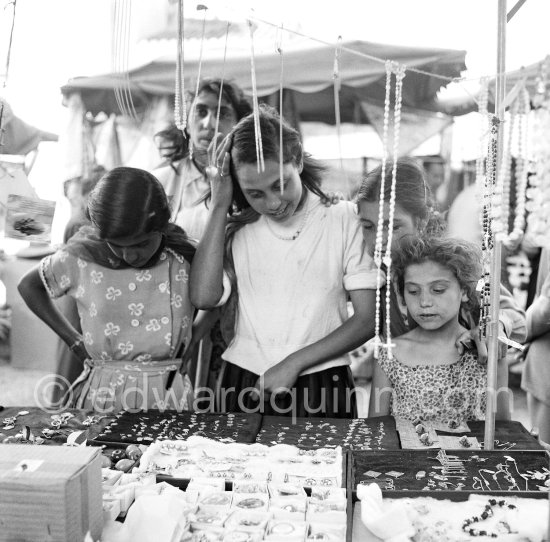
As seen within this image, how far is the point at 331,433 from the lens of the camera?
2412 millimetres

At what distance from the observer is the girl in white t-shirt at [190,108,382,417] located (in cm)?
280

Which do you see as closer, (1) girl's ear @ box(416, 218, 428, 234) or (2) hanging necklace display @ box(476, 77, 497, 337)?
(2) hanging necklace display @ box(476, 77, 497, 337)

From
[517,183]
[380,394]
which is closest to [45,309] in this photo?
[380,394]

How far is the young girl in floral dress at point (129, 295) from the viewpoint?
111 inches

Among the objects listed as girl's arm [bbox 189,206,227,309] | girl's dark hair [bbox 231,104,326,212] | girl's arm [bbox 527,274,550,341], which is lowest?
girl's arm [bbox 527,274,550,341]

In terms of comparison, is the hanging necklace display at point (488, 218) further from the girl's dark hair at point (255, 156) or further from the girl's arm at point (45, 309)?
the girl's arm at point (45, 309)

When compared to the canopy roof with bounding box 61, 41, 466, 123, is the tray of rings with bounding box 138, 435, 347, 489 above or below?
below

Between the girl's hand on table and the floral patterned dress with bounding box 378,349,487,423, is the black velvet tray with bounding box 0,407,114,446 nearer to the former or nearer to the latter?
the girl's hand on table

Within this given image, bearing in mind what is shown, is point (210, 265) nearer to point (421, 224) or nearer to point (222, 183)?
point (222, 183)

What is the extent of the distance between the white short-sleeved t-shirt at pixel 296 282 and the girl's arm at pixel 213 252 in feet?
0.39

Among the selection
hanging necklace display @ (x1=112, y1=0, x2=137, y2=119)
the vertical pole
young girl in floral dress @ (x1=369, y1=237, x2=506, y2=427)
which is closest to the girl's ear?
young girl in floral dress @ (x1=369, y1=237, x2=506, y2=427)

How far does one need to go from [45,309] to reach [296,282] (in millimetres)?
1159

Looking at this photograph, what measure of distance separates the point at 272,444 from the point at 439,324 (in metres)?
0.88

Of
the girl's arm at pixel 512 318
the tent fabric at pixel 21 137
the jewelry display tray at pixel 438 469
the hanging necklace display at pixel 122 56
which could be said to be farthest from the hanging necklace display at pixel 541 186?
the tent fabric at pixel 21 137
